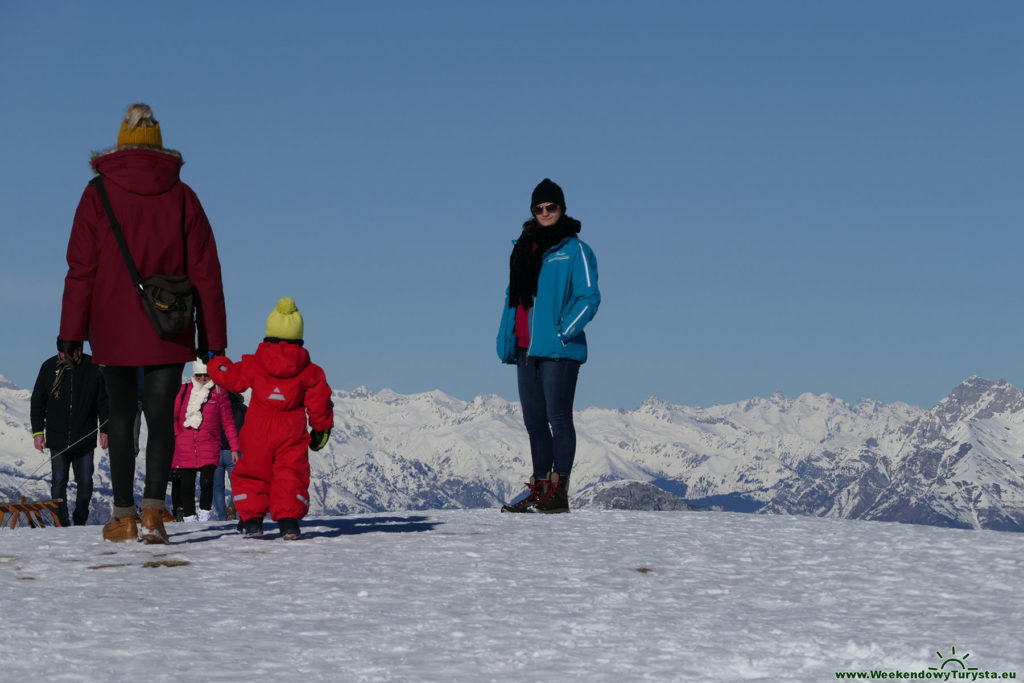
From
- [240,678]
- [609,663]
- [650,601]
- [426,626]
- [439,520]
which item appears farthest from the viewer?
[439,520]

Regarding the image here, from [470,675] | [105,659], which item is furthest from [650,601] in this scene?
[105,659]

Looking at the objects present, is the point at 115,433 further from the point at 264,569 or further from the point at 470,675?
the point at 470,675

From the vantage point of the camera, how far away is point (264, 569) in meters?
8.38

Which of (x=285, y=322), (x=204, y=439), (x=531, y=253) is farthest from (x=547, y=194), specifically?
(x=204, y=439)

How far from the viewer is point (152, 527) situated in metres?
9.38

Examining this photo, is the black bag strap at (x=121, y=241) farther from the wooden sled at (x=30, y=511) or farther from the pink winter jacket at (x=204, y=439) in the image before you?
the pink winter jacket at (x=204, y=439)

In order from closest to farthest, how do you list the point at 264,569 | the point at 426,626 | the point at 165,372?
1. the point at 426,626
2. the point at 264,569
3. the point at 165,372

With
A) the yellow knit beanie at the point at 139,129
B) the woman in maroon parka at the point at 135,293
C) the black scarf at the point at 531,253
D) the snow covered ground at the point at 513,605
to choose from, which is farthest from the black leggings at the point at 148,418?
the black scarf at the point at 531,253

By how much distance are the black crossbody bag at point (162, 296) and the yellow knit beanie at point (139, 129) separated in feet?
1.66

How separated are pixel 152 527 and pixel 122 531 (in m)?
0.32

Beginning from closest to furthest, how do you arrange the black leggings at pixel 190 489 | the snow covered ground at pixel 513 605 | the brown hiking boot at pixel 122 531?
1. the snow covered ground at pixel 513 605
2. the brown hiking boot at pixel 122 531
3. the black leggings at pixel 190 489

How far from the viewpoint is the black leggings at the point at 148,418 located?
30.6 feet

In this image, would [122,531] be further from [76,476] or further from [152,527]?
[76,476]

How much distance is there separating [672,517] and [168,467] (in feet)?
16.3
